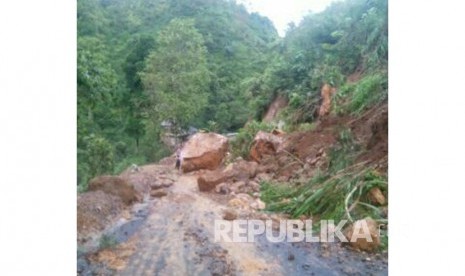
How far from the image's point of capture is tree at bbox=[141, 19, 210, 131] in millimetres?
3271

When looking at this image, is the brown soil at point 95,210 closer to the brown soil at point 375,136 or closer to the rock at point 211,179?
the rock at point 211,179

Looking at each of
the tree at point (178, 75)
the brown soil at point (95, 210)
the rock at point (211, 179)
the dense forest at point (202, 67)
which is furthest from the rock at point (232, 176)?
the brown soil at point (95, 210)

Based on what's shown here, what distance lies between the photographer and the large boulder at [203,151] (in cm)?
326

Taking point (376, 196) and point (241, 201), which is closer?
point (376, 196)

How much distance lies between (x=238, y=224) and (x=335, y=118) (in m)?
0.99

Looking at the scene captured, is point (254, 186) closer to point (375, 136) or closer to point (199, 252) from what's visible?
point (199, 252)

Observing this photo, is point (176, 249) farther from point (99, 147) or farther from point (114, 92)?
point (114, 92)

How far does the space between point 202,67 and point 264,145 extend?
71 centimetres

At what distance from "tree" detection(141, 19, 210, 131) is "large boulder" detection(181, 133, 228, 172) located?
15 cm

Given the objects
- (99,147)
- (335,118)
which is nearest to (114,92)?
(99,147)

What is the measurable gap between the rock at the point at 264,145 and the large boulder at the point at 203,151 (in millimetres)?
204

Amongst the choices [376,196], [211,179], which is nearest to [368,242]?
[376,196]

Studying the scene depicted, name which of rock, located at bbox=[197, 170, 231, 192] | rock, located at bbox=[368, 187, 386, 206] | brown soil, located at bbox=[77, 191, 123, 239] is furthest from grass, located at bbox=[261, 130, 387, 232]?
brown soil, located at bbox=[77, 191, 123, 239]

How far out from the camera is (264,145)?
3.31m
